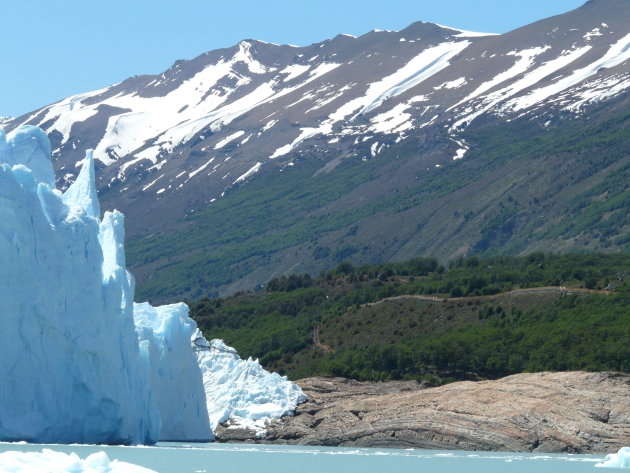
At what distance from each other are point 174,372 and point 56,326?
13839 mm

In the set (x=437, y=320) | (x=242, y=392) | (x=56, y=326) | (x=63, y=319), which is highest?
(x=63, y=319)

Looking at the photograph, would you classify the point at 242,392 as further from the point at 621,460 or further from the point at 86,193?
the point at 621,460

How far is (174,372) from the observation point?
72438 mm

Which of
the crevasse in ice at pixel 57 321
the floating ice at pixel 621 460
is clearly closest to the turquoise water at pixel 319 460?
the floating ice at pixel 621 460

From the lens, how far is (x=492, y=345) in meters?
91.2

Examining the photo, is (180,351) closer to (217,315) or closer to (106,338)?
(106,338)

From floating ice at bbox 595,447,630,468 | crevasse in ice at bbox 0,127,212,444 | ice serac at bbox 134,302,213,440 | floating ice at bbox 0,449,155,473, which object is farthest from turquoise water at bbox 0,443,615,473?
floating ice at bbox 0,449,155,473

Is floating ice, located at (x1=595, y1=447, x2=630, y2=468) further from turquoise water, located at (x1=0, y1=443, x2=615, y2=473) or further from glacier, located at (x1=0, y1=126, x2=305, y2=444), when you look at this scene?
glacier, located at (x1=0, y1=126, x2=305, y2=444)

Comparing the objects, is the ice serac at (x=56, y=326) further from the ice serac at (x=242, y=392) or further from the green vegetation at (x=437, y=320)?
the green vegetation at (x=437, y=320)

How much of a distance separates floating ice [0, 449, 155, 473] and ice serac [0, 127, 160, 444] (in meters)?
20.1

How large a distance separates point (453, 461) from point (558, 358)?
24.4 meters

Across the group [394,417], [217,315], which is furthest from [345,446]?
[217,315]

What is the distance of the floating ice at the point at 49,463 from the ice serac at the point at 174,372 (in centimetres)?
3169

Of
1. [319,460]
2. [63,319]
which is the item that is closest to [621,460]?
[319,460]
